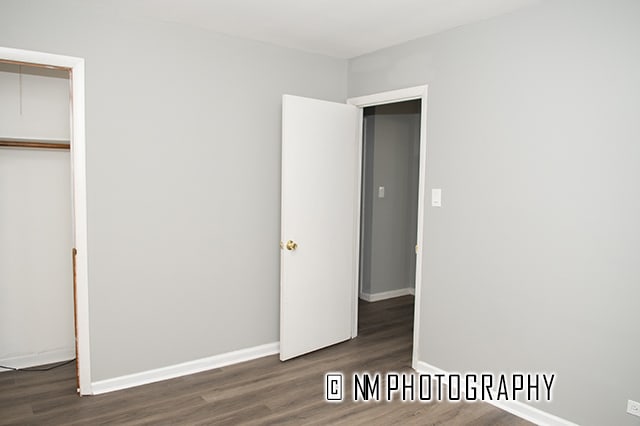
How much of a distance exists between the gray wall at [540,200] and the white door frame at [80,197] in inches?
88.9

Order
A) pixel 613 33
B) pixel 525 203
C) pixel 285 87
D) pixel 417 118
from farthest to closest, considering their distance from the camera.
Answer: pixel 417 118 < pixel 285 87 < pixel 525 203 < pixel 613 33

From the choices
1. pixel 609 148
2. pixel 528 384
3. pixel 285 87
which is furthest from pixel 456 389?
pixel 285 87

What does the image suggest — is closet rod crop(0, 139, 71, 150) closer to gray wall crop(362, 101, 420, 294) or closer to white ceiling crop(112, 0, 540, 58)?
white ceiling crop(112, 0, 540, 58)

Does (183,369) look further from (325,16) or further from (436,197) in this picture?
(325,16)

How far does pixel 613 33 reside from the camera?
231cm

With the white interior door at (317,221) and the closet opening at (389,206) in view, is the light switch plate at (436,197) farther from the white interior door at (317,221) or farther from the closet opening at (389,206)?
the closet opening at (389,206)

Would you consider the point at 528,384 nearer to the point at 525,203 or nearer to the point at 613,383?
the point at 613,383

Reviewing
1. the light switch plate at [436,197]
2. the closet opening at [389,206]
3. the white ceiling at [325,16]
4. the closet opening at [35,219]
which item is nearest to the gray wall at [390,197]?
the closet opening at [389,206]

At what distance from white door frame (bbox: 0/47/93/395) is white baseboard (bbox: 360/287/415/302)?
3.13 meters

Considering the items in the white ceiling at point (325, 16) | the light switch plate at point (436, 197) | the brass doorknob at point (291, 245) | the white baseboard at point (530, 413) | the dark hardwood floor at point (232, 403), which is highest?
the white ceiling at point (325, 16)

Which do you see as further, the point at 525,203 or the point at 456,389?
the point at 456,389

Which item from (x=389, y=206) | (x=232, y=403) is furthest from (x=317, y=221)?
(x=389, y=206)

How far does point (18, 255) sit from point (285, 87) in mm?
2342

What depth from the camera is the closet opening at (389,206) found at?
203 inches
